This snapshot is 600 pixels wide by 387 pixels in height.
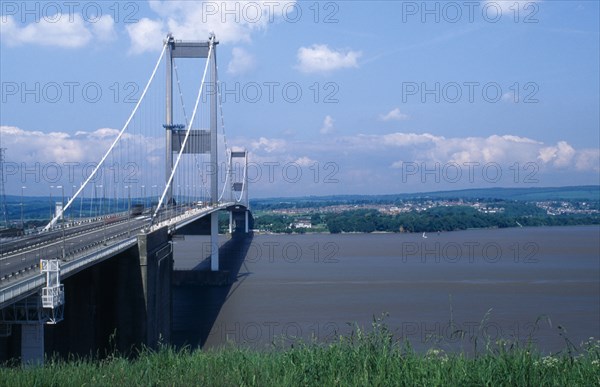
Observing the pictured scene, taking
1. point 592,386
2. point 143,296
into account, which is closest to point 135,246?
point 143,296

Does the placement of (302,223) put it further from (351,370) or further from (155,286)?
(351,370)

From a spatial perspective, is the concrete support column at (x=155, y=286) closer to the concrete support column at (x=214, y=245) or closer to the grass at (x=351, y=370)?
the grass at (x=351, y=370)

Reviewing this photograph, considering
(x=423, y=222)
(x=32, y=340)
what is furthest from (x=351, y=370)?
(x=423, y=222)

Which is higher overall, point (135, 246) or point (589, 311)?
point (135, 246)

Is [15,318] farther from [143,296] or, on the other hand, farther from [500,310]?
[500,310]

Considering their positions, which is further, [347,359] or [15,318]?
[15,318]
